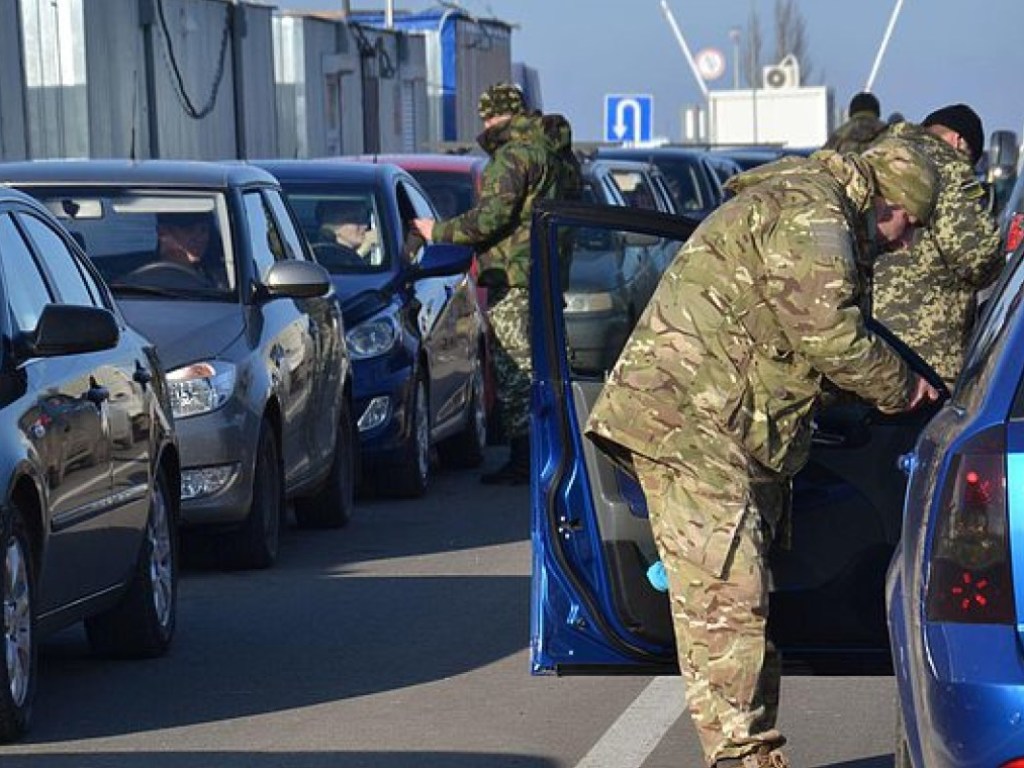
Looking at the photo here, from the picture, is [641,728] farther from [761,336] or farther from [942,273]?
[942,273]

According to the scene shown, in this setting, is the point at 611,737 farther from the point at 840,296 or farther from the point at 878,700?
the point at 840,296

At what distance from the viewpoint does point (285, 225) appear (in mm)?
12906

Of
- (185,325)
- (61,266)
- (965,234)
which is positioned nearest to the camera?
(61,266)

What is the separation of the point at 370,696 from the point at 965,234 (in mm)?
3710

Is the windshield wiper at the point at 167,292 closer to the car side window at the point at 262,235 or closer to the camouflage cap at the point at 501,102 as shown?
the car side window at the point at 262,235

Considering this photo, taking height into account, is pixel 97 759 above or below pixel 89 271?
below

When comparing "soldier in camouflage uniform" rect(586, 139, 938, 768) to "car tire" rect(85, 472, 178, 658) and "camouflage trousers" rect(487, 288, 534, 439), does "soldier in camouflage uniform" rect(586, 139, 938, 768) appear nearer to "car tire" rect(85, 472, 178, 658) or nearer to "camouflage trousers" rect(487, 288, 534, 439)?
"car tire" rect(85, 472, 178, 658)

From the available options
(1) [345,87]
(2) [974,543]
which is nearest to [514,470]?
(2) [974,543]

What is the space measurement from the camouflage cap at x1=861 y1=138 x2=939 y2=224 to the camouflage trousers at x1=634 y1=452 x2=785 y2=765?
720mm

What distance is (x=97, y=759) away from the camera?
7.71 metres

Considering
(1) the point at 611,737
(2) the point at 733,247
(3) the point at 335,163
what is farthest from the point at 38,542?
(3) the point at 335,163

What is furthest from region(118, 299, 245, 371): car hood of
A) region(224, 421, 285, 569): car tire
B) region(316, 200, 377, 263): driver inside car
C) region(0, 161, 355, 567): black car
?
region(316, 200, 377, 263): driver inside car

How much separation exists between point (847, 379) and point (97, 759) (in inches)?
93.0

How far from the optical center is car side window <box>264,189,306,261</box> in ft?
41.9
